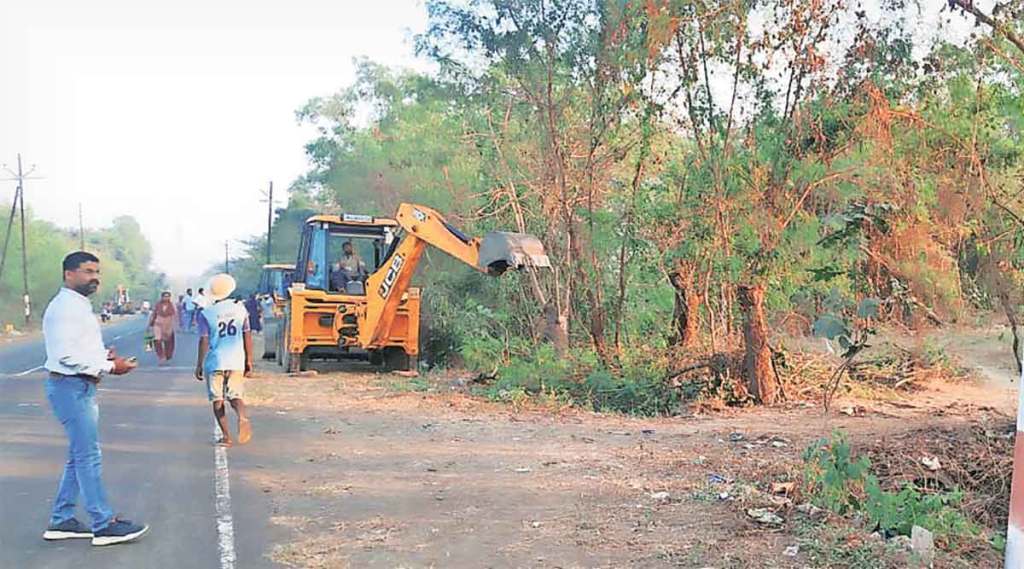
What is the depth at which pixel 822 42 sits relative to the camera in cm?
1237

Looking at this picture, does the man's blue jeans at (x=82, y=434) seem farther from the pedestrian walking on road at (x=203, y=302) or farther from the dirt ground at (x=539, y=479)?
the pedestrian walking on road at (x=203, y=302)

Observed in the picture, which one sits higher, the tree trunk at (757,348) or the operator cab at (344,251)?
the operator cab at (344,251)

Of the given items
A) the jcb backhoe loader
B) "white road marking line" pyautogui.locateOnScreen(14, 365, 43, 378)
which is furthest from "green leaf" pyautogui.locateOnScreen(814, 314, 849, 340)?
"white road marking line" pyautogui.locateOnScreen(14, 365, 43, 378)

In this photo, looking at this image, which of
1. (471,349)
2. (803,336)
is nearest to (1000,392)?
(803,336)

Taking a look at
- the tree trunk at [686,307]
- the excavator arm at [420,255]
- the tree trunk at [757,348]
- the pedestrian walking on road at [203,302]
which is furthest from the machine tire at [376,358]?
the tree trunk at [757,348]

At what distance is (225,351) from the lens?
10.3 m

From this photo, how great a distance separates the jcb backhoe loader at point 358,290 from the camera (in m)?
16.9

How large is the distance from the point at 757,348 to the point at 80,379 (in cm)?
945

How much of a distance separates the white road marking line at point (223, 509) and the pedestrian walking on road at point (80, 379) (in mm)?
581

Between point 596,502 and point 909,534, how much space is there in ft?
7.97

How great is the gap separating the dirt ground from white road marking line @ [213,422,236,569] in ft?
0.97

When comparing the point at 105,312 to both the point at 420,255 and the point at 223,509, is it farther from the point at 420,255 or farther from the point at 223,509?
the point at 223,509

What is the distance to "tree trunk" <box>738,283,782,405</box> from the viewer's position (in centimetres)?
1351

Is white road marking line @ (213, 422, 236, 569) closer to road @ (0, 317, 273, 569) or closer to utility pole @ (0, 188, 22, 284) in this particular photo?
road @ (0, 317, 273, 569)
